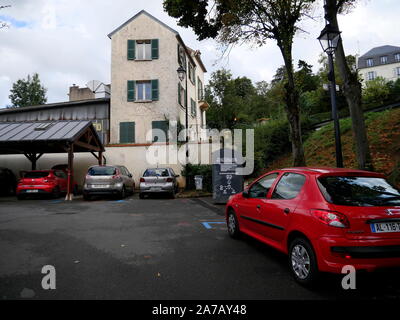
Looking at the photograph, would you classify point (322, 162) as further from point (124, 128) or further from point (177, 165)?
point (124, 128)

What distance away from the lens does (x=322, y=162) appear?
14281 mm

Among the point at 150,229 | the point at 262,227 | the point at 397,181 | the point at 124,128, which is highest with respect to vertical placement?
the point at 124,128

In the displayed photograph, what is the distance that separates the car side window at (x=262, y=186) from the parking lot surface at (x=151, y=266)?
101 centimetres

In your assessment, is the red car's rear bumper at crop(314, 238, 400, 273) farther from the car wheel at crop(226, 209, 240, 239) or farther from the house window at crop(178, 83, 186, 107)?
the house window at crop(178, 83, 186, 107)

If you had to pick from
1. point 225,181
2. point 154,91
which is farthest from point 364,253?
point 154,91

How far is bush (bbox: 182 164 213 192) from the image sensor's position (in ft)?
50.3

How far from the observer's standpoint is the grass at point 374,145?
1068 cm

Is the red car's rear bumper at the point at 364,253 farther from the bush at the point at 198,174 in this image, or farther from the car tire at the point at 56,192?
the car tire at the point at 56,192

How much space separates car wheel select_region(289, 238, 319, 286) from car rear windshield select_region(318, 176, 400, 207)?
2.20 ft

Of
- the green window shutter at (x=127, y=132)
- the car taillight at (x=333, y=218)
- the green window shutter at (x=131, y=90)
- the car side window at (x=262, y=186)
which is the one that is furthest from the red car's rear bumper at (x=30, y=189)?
the car taillight at (x=333, y=218)

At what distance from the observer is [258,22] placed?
37.0 feet

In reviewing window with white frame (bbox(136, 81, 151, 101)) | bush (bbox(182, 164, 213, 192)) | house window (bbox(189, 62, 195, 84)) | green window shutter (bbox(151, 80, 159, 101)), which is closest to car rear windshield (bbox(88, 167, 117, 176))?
bush (bbox(182, 164, 213, 192))
